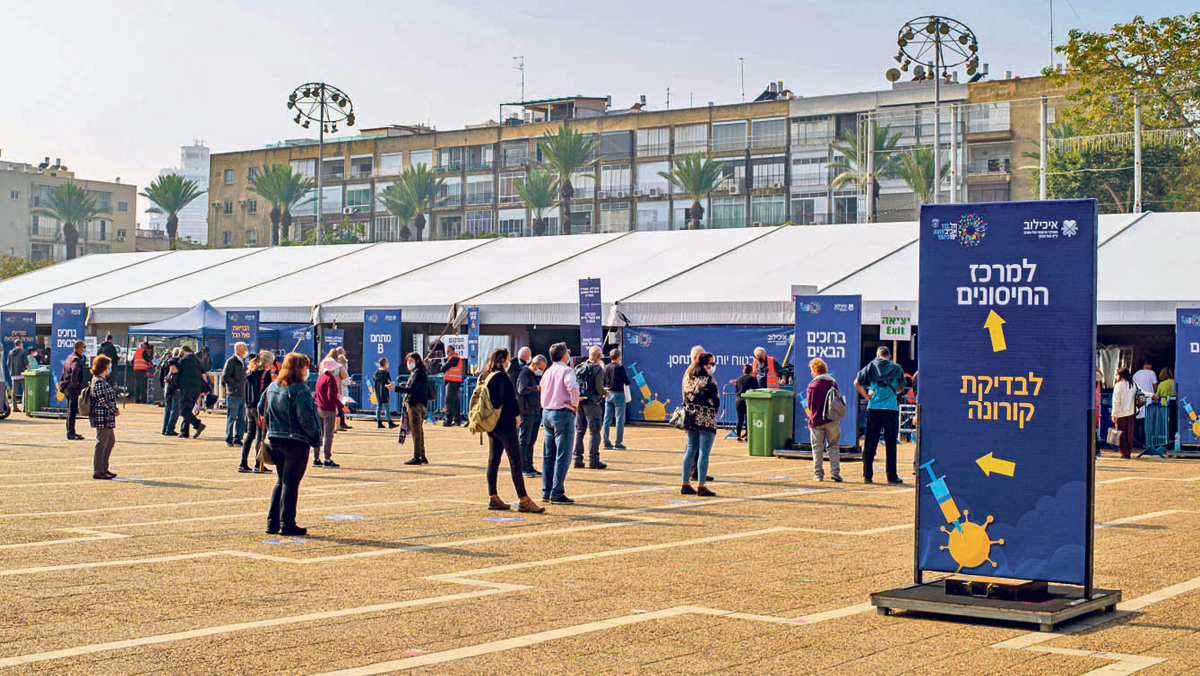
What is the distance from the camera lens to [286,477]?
39.4ft

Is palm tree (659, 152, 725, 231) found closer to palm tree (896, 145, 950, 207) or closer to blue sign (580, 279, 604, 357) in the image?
palm tree (896, 145, 950, 207)

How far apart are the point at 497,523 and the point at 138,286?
31233 millimetres

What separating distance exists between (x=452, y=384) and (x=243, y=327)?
579 centimetres

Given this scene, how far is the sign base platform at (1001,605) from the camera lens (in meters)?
8.09

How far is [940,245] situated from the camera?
8.65 m

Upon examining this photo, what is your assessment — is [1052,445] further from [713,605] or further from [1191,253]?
[1191,253]

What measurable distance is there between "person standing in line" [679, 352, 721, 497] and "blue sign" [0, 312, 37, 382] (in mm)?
23972

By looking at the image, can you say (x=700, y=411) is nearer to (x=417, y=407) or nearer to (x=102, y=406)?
(x=417, y=407)

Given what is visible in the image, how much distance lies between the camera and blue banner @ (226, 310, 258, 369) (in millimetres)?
32312

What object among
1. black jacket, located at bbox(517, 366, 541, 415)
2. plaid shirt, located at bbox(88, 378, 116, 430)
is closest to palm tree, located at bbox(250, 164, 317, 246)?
plaid shirt, located at bbox(88, 378, 116, 430)

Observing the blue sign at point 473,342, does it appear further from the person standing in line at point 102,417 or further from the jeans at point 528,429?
the person standing in line at point 102,417

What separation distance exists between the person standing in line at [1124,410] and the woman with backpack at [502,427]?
13704 mm

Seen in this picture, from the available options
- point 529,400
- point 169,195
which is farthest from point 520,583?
point 169,195

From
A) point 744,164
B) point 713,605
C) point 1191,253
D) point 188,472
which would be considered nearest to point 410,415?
point 188,472
